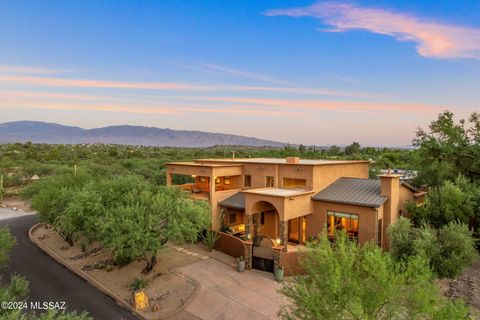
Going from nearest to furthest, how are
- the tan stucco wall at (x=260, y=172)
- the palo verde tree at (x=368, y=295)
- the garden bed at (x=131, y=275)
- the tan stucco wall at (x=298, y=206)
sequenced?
the palo verde tree at (x=368, y=295) → the garden bed at (x=131, y=275) → the tan stucco wall at (x=298, y=206) → the tan stucco wall at (x=260, y=172)

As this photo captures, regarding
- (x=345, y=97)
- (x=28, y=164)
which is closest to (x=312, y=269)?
(x=345, y=97)

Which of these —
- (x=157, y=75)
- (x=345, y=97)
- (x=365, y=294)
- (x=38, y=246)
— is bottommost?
(x=38, y=246)

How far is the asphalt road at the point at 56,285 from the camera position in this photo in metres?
18.7

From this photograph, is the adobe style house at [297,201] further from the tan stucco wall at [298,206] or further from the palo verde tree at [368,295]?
the palo verde tree at [368,295]

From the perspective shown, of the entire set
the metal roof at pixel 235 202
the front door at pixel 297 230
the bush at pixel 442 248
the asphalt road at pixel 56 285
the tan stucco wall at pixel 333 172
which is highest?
the tan stucco wall at pixel 333 172

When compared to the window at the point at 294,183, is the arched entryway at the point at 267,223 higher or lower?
lower

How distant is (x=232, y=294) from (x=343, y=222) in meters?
10.8

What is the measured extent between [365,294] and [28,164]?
75693 millimetres

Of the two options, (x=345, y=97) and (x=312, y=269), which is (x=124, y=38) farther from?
(x=312, y=269)

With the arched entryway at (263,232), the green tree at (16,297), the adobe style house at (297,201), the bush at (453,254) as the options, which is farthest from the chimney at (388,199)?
the green tree at (16,297)

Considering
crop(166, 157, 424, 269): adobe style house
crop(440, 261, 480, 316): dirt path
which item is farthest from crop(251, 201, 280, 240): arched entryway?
crop(440, 261, 480, 316): dirt path

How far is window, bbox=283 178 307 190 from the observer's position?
27.6 metres

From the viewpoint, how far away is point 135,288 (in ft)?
63.5

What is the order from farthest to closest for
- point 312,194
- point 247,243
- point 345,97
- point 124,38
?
point 345,97, point 124,38, point 312,194, point 247,243
